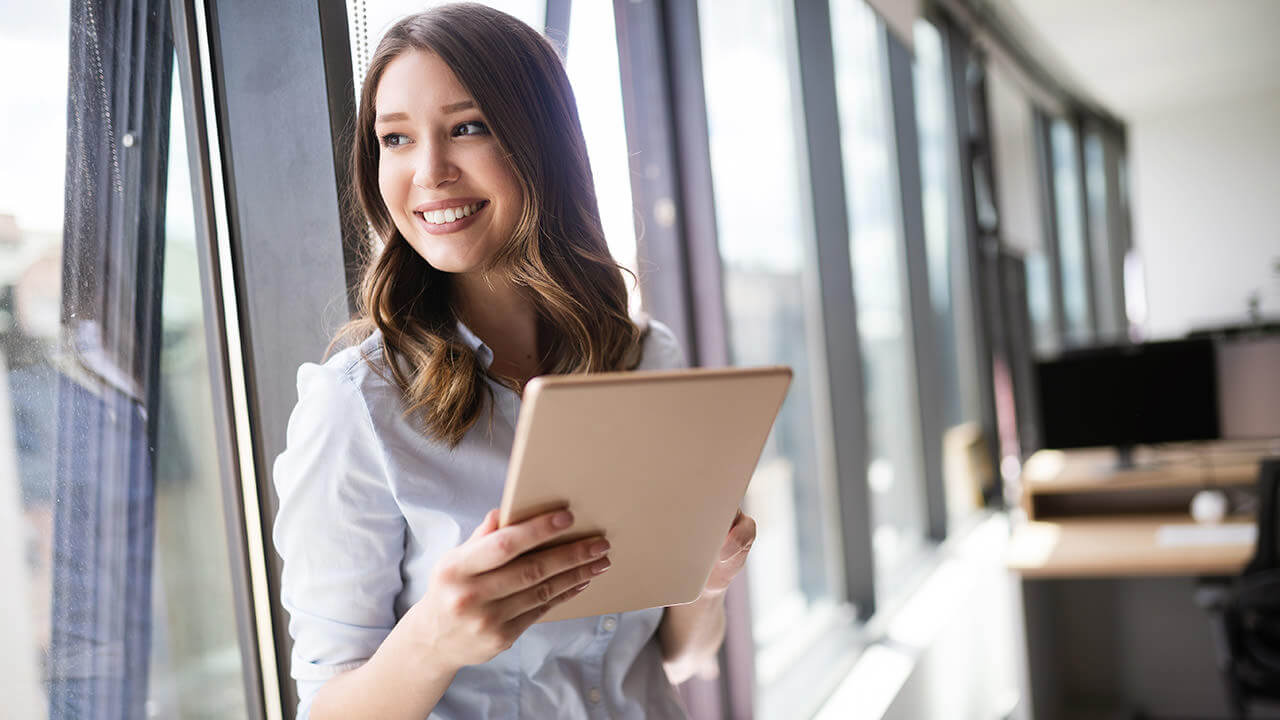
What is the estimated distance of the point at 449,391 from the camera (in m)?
0.97

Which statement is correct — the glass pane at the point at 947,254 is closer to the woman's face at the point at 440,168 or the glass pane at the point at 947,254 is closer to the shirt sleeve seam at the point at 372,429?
the woman's face at the point at 440,168

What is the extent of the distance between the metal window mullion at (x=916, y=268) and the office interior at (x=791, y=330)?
0.02 meters

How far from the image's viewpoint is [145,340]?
1.09 m

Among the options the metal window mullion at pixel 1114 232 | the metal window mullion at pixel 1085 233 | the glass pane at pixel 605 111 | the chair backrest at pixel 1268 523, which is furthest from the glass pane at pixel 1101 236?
the glass pane at pixel 605 111

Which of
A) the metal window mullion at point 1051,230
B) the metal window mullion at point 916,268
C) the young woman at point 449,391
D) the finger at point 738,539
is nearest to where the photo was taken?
the young woman at point 449,391

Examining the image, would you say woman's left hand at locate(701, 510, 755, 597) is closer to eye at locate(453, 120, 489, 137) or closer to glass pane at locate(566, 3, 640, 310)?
eye at locate(453, 120, 489, 137)

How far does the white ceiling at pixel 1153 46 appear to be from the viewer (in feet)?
18.9

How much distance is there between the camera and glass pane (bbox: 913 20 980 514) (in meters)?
4.78

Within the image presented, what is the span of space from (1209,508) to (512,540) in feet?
10.6

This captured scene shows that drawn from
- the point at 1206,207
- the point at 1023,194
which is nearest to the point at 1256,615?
the point at 1023,194

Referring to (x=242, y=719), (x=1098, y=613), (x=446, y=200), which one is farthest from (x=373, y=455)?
(x=1098, y=613)

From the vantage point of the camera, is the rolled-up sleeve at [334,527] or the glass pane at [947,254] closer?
the rolled-up sleeve at [334,527]

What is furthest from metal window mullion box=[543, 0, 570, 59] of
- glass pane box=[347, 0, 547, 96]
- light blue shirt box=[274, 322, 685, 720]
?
light blue shirt box=[274, 322, 685, 720]

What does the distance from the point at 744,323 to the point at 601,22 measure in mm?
1178
